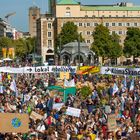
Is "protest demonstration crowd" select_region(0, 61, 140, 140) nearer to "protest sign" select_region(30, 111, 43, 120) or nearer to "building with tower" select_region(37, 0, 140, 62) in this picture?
"protest sign" select_region(30, 111, 43, 120)

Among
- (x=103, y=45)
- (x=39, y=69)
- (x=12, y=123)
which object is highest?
(x=103, y=45)

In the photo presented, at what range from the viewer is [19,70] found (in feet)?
101

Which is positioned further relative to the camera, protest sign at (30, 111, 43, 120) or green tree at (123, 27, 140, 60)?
green tree at (123, 27, 140, 60)

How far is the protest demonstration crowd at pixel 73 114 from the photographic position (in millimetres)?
15359

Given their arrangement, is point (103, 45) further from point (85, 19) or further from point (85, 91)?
point (85, 91)

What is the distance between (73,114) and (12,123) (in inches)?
151

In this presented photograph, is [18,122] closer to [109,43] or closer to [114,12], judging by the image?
[109,43]

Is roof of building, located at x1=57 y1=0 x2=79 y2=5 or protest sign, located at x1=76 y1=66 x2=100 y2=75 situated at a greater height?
roof of building, located at x1=57 y1=0 x2=79 y2=5

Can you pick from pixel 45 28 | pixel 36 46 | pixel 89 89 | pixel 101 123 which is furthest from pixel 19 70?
pixel 36 46

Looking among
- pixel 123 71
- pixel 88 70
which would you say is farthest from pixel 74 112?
pixel 88 70

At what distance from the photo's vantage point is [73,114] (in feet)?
59.6

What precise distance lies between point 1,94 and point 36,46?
128987 mm

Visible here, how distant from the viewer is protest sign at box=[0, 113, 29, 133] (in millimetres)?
14609

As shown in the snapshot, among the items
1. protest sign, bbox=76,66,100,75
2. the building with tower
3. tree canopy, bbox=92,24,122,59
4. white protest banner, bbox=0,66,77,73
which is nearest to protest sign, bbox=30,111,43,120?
white protest banner, bbox=0,66,77,73
